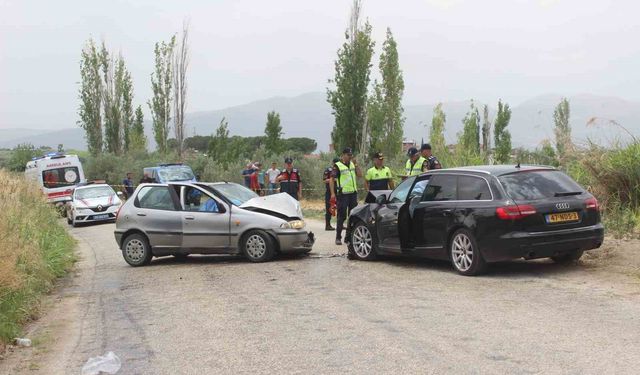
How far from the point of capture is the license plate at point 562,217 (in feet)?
31.1

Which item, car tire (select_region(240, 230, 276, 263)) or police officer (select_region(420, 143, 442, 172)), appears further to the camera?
police officer (select_region(420, 143, 442, 172))

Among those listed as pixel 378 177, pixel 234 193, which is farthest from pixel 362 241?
pixel 378 177

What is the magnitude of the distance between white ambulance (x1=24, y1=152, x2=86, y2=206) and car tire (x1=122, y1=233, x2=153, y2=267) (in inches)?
708

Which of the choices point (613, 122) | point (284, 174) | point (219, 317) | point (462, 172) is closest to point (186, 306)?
point (219, 317)

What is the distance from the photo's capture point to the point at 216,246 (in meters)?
13.0

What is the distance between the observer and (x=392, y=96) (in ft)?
120

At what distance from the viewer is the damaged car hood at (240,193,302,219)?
12938 mm

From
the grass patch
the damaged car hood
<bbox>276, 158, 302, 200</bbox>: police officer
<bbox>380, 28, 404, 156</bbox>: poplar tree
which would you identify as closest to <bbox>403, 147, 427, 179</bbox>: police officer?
the damaged car hood

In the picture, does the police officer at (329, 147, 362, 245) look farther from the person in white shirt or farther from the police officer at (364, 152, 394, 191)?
the person in white shirt

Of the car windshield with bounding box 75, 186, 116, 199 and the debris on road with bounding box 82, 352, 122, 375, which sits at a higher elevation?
the car windshield with bounding box 75, 186, 116, 199

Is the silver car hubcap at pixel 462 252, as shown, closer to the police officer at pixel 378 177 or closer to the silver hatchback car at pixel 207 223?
the silver hatchback car at pixel 207 223

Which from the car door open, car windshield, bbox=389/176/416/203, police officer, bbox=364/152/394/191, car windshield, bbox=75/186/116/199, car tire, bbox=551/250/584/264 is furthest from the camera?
car windshield, bbox=75/186/116/199

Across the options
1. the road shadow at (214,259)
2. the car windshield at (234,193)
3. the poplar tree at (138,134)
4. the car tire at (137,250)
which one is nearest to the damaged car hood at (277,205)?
the car windshield at (234,193)

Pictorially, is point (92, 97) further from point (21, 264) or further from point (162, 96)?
point (21, 264)
